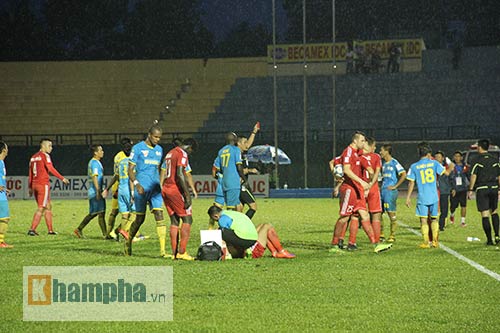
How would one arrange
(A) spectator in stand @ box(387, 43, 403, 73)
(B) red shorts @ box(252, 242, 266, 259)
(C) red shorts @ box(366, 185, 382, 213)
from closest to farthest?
(B) red shorts @ box(252, 242, 266, 259)
(C) red shorts @ box(366, 185, 382, 213)
(A) spectator in stand @ box(387, 43, 403, 73)

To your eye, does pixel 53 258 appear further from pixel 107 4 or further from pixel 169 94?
pixel 107 4

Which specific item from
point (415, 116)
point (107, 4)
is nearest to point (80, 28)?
point (107, 4)

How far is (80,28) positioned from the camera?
82.0 m

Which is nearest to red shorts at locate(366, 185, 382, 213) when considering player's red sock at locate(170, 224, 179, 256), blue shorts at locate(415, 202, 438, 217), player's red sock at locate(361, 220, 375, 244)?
player's red sock at locate(361, 220, 375, 244)

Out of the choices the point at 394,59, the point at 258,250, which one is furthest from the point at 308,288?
the point at 394,59

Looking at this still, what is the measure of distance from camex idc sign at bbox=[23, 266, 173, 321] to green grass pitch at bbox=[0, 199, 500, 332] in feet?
0.54

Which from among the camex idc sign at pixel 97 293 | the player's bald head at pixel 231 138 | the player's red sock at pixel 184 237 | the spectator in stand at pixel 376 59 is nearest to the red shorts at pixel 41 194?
the player's bald head at pixel 231 138

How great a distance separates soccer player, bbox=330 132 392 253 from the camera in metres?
16.5

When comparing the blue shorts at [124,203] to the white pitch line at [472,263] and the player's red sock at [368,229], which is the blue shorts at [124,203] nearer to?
the player's red sock at [368,229]

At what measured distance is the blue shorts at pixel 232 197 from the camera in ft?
61.4

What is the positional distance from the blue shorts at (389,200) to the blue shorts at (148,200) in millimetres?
6204

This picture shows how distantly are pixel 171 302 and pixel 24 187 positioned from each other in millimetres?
35534

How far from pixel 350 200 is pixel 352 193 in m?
0.15

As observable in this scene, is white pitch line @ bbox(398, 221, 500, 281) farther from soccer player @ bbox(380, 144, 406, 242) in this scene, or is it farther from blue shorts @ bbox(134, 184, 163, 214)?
blue shorts @ bbox(134, 184, 163, 214)
